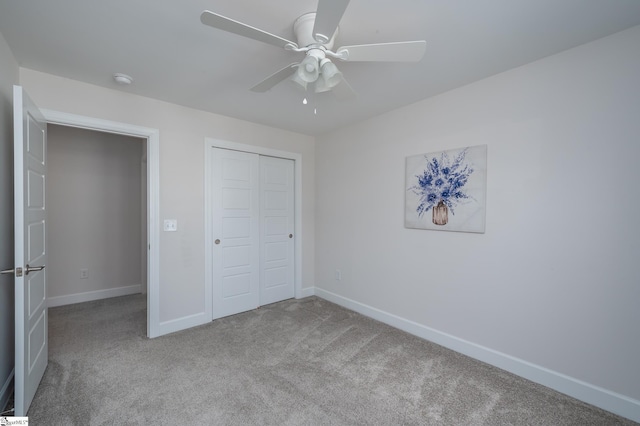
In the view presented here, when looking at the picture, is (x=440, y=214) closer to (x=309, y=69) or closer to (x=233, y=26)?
(x=309, y=69)

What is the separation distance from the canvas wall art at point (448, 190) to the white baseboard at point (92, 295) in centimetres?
414

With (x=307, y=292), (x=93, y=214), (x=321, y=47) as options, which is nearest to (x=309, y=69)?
(x=321, y=47)

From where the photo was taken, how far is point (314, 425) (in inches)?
66.9

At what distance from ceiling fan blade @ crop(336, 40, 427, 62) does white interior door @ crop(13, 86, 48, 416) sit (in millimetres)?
1923

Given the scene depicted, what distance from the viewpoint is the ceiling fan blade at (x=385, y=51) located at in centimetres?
142

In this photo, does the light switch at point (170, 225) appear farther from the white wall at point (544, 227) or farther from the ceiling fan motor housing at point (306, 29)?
the white wall at point (544, 227)

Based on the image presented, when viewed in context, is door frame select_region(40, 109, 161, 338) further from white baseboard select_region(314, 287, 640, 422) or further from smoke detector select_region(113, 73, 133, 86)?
white baseboard select_region(314, 287, 640, 422)

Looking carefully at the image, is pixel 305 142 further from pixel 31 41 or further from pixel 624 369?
pixel 624 369

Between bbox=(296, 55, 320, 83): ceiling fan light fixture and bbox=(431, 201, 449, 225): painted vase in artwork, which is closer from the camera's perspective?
bbox=(296, 55, 320, 83): ceiling fan light fixture

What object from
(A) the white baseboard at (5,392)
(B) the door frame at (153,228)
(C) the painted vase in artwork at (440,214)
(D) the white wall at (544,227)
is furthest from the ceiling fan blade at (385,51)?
(A) the white baseboard at (5,392)

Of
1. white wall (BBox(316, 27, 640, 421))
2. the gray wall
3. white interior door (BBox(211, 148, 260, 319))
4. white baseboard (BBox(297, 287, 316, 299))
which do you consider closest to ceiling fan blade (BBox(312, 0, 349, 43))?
white wall (BBox(316, 27, 640, 421))

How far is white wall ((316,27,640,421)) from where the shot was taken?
5.91ft

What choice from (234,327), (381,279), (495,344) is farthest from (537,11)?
(234,327)

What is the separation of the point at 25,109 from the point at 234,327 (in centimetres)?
250
